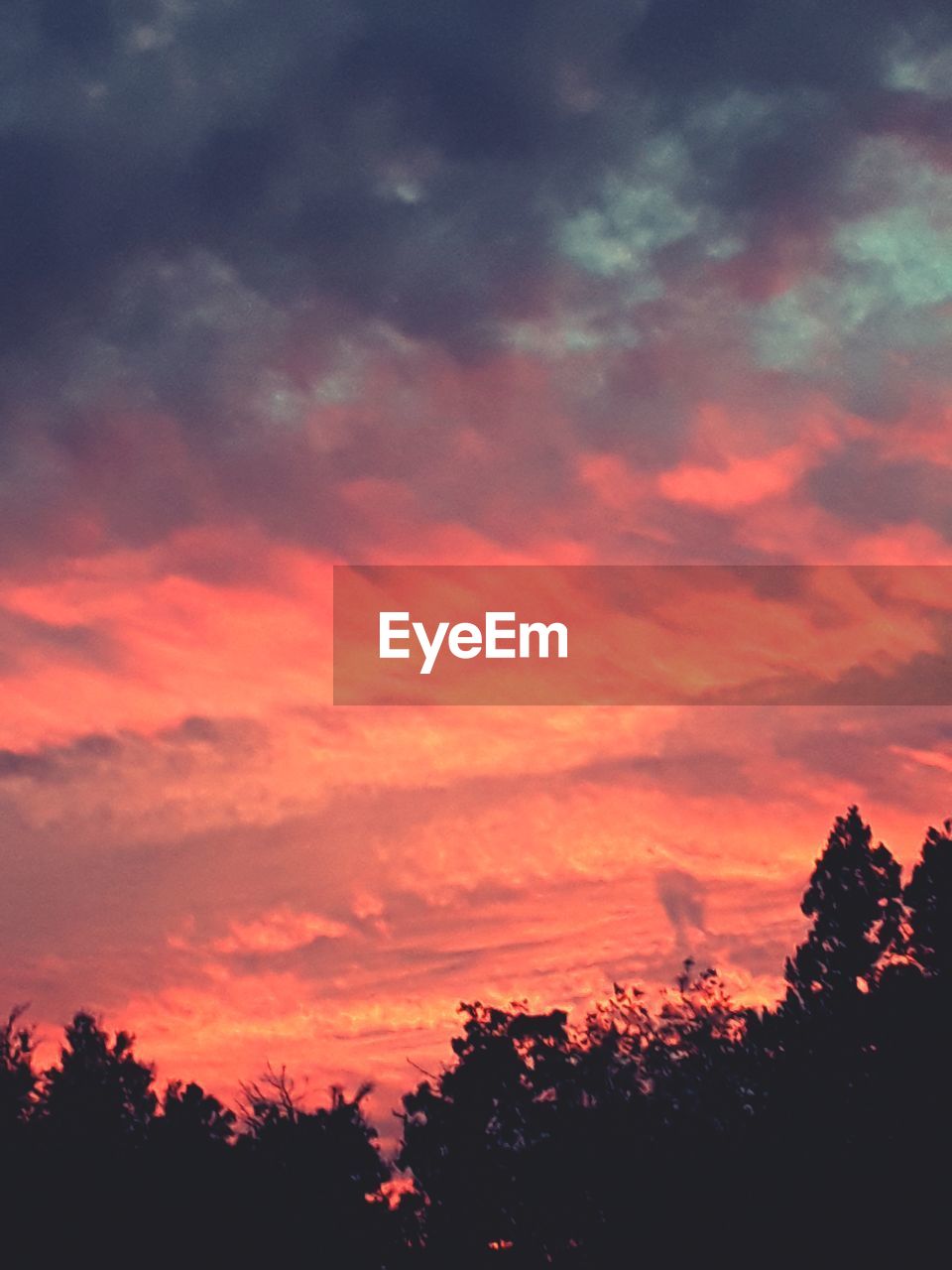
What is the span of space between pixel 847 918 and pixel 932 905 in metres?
3.08

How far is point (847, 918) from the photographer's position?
5556cm

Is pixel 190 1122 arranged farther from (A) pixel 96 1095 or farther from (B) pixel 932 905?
(B) pixel 932 905

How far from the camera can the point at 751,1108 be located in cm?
5484

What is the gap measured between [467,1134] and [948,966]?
32.0 meters

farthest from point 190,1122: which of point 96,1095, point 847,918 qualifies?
point 847,918

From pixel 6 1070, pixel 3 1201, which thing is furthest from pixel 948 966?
pixel 6 1070

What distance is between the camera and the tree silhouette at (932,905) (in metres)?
54.2

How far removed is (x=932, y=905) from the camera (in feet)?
179

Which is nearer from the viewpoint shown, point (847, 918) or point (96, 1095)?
point (847, 918)

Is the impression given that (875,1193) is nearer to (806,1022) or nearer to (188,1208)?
(806,1022)

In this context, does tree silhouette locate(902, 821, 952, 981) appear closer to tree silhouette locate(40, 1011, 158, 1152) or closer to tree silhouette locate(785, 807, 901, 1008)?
tree silhouette locate(785, 807, 901, 1008)

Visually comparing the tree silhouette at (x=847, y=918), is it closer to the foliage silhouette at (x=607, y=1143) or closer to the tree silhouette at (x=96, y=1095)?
the foliage silhouette at (x=607, y=1143)

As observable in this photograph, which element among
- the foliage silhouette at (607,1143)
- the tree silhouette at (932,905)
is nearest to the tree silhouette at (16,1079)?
the foliage silhouette at (607,1143)

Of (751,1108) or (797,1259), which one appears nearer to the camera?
(797,1259)
